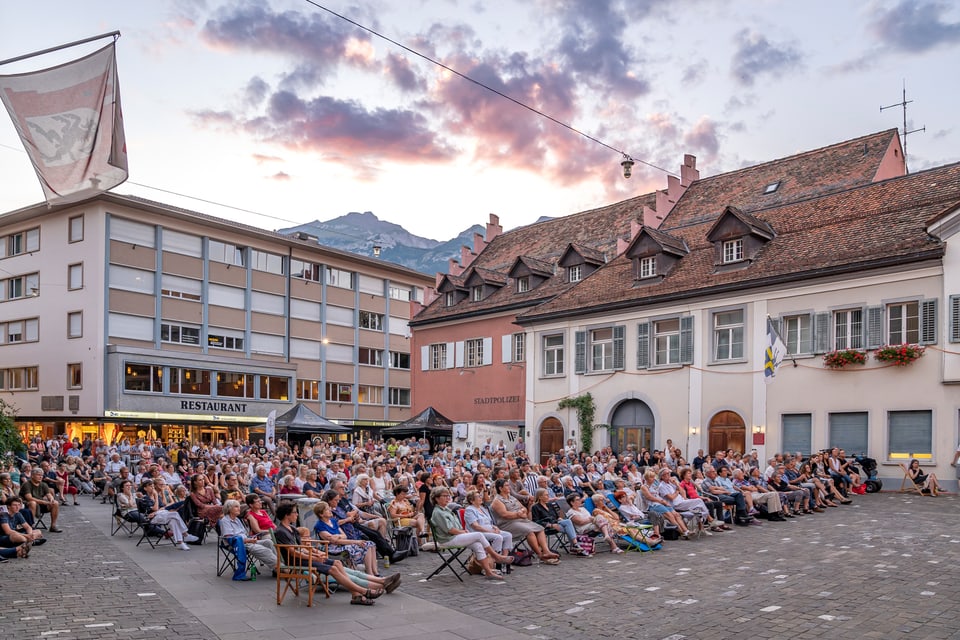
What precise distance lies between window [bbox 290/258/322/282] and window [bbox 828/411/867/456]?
39.5 meters

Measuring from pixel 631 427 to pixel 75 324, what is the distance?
3138 cm

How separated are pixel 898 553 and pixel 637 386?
62.0ft

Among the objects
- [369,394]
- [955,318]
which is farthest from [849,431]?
[369,394]

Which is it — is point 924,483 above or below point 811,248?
below

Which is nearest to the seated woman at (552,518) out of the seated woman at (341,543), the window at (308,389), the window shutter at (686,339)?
the seated woman at (341,543)

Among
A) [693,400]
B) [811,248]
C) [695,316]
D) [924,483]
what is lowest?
[924,483]

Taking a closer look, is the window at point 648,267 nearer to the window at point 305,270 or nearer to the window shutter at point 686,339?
the window shutter at point 686,339

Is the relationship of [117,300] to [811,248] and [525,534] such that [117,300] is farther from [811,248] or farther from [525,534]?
[525,534]

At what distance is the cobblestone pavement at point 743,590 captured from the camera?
8.98 meters

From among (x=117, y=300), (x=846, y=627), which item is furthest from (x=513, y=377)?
(x=846, y=627)

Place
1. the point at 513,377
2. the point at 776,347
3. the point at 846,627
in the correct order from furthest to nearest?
the point at 513,377 < the point at 776,347 < the point at 846,627

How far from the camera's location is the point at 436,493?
13.0 metres

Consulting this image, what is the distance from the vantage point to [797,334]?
1072 inches

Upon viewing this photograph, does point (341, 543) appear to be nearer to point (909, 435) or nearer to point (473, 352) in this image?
point (909, 435)
